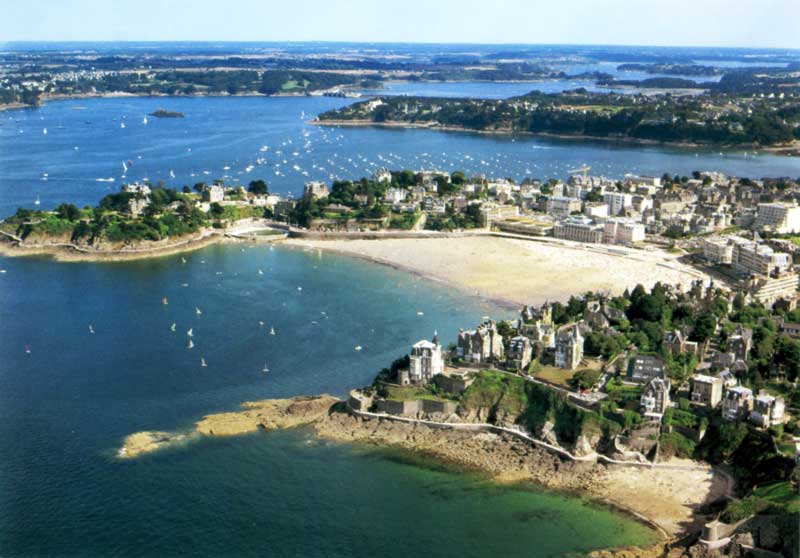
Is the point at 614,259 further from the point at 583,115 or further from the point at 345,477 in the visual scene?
the point at 583,115

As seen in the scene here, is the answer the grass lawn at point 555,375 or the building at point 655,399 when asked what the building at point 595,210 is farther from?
the building at point 655,399

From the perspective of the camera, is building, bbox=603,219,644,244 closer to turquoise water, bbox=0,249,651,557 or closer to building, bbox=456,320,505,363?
turquoise water, bbox=0,249,651,557

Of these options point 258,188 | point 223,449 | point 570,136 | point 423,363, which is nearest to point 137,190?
point 258,188

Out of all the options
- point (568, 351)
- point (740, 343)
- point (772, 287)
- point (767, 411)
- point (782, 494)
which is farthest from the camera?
point (772, 287)

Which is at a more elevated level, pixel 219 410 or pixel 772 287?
pixel 772 287

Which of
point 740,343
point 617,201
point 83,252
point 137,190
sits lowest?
point 83,252

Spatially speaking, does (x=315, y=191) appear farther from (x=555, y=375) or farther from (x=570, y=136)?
(x=570, y=136)

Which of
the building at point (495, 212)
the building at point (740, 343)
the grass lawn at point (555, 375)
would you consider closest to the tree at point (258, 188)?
the building at point (495, 212)
